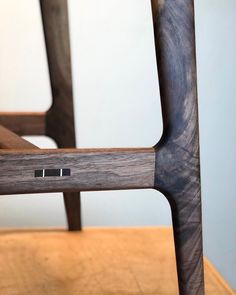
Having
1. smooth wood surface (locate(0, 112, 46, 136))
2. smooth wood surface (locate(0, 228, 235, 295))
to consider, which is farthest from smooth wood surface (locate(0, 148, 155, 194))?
smooth wood surface (locate(0, 112, 46, 136))

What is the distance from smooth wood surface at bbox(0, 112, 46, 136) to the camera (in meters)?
0.85

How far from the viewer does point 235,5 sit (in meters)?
1.15

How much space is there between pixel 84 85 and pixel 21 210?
0.31 m

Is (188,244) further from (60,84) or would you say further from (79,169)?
(60,84)

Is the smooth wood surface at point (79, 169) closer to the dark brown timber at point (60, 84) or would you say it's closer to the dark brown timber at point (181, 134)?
the dark brown timber at point (181, 134)

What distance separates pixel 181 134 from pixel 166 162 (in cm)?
3

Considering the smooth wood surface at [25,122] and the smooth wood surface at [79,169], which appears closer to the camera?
the smooth wood surface at [79,169]

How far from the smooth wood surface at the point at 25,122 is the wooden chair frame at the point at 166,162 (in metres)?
0.26

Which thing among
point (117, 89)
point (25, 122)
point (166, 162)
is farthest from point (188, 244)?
point (117, 89)

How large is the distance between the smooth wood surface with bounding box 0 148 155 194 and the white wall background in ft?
2.06

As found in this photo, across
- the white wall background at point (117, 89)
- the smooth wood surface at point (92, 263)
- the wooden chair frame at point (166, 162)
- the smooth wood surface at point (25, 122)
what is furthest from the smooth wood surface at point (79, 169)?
the white wall background at point (117, 89)

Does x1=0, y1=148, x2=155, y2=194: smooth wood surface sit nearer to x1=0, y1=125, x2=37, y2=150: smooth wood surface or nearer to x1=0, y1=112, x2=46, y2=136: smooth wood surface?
x1=0, y1=125, x2=37, y2=150: smooth wood surface

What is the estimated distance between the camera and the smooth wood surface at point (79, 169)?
0.52 m

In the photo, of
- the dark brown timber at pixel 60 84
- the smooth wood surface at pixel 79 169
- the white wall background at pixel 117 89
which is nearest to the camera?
the smooth wood surface at pixel 79 169
